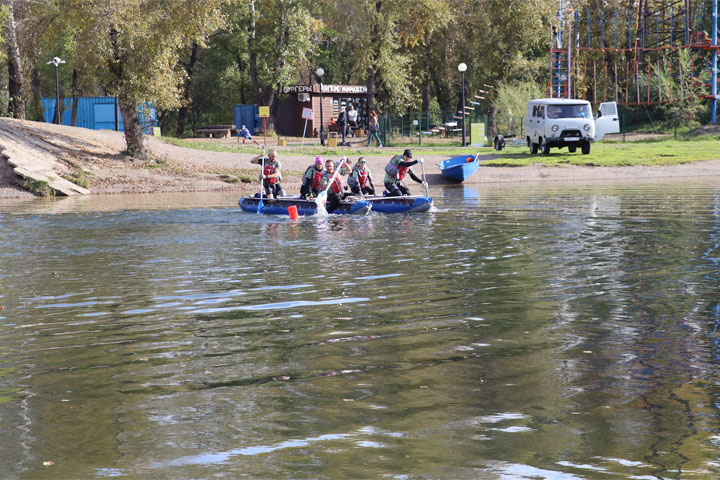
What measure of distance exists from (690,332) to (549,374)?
223 cm

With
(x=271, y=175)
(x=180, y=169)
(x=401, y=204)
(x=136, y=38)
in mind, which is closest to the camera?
(x=401, y=204)

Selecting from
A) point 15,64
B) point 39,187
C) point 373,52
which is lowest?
point 39,187

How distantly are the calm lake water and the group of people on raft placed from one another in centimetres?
667

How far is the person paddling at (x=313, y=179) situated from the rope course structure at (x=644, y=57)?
2681 cm

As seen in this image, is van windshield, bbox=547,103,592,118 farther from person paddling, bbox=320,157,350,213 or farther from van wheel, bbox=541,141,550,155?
person paddling, bbox=320,157,350,213

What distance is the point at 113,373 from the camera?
771 centimetres

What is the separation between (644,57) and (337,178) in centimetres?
3848

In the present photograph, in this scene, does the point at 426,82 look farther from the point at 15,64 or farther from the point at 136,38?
the point at 136,38

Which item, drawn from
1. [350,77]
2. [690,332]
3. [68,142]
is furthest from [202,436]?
[350,77]

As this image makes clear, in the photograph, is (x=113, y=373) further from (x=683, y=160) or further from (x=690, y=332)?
(x=683, y=160)

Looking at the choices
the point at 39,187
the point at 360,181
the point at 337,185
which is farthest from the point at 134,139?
the point at 337,185

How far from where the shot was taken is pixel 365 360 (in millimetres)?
8008

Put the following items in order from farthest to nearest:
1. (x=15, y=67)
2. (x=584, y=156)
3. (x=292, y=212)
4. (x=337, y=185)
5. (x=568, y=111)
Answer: (x=15, y=67) < (x=584, y=156) < (x=568, y=111) < (x=337, y=185) < (x=292, y=212)

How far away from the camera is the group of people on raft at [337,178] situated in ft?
77.3
